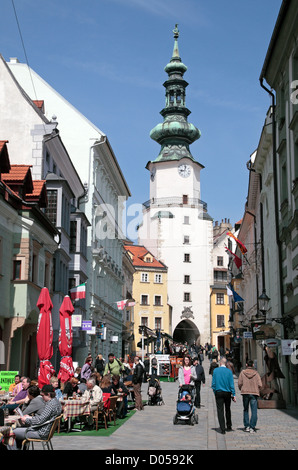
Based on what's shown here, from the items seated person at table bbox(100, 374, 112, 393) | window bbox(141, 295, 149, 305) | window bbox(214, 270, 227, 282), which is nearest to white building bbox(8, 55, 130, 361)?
seated person at table bbox(100, 374, 112, 393)

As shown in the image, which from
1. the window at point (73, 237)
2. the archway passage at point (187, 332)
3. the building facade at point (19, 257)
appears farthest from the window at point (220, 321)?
the building facade at point (19, 257)

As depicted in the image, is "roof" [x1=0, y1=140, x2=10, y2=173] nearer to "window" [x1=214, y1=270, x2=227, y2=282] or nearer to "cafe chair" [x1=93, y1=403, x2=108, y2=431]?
"cafe chair" [x1=93, y1=403, x2=108, y2=431]

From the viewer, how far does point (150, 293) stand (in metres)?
84.3

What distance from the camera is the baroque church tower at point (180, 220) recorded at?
88062mm

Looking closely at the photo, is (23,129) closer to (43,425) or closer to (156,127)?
(43,425)

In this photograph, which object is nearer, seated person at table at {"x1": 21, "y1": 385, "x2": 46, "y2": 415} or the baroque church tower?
seated person at table at {"x1": 21, "y1": 385, "x2": 46, "y2": 415}

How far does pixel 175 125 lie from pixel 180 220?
1336 cm

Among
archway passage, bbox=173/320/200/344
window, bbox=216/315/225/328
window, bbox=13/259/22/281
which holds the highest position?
window, bbox=216/315/225/328

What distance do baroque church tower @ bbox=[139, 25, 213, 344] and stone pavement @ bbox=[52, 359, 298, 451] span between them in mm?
68907

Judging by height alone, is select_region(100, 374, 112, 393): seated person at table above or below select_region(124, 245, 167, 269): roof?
below

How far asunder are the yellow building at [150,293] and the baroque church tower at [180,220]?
8.61ft

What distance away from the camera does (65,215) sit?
103 ft

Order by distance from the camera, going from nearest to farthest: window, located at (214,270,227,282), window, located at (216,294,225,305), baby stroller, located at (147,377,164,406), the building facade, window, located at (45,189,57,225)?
the building facade, baby stroller, located at (147,377,164,406), window, located at (45,189,57,225), window, located at (216,294,225,305), window, located at (214,270,227,282)

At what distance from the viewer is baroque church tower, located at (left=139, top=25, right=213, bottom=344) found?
88.1m
